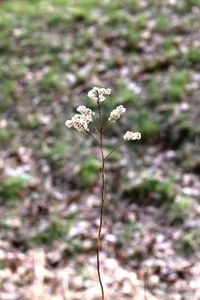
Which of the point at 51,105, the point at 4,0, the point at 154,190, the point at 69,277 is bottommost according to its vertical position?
the point at 69,277

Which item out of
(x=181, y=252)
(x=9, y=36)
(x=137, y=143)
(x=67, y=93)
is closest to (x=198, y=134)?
(x=137, y=143)

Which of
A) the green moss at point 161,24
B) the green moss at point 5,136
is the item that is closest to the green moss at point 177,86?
the green moss at point 161,24

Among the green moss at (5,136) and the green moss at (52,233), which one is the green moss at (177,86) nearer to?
the green moss at (5,136)

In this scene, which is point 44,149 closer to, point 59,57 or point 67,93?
point 67,93

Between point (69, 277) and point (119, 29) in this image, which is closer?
point (69, 277)

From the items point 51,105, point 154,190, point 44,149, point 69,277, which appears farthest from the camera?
point 51,105

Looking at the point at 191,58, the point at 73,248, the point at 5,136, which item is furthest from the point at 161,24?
the point at 73,248
